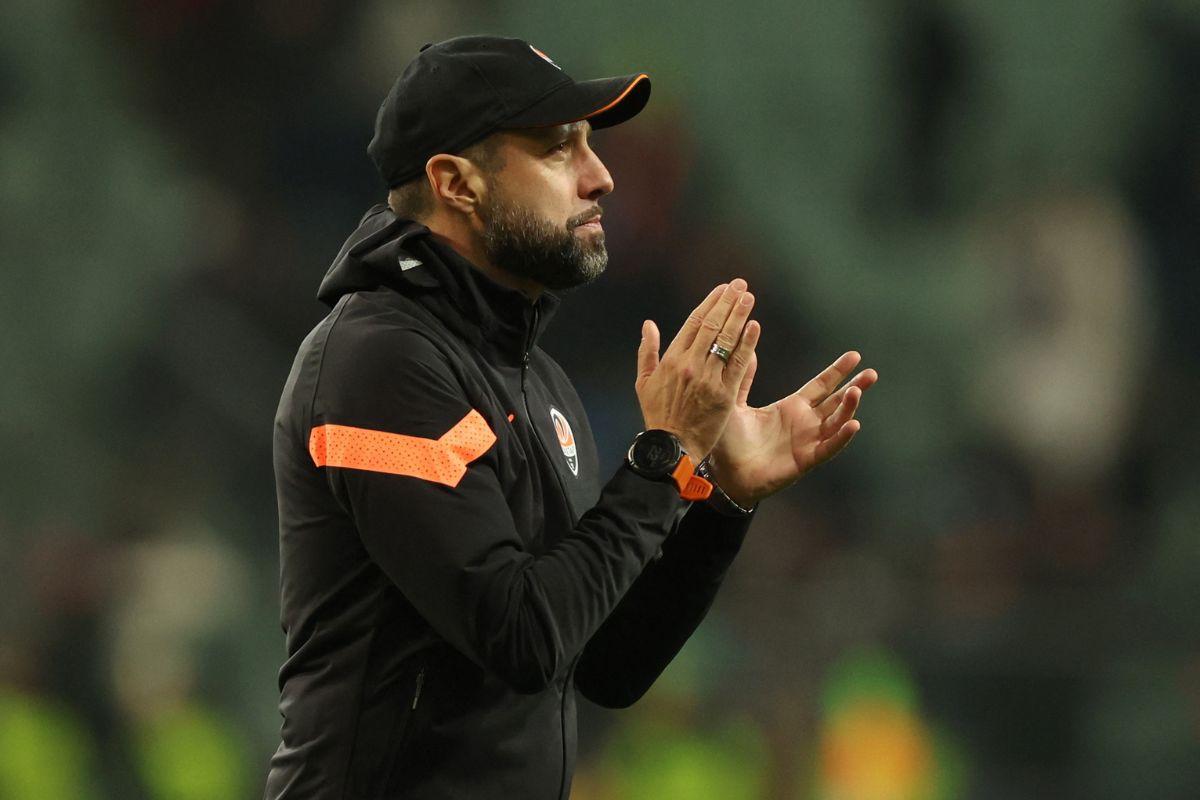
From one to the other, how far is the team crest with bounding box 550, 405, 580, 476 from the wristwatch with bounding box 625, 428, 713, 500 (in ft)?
0.52

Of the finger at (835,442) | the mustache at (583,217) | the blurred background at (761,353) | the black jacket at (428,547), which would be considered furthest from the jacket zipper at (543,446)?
the blurred background at (761,353)

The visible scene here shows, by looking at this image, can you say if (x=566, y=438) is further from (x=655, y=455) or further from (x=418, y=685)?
(x=418, y=685)

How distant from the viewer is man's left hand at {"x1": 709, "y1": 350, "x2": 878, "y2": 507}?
1938 mm

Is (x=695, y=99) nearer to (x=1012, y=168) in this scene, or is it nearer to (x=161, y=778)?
(x=1012, y=168)

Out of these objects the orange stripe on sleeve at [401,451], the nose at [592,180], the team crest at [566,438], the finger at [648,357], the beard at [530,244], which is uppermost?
the nose at [592,180]

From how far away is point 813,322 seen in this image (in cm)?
516

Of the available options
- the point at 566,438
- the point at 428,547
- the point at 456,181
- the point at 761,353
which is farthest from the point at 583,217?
the point at 761,353

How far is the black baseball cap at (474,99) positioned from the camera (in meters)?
1.76

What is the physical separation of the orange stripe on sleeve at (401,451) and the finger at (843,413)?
1.74 feet

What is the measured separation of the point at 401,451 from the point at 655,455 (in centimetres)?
27

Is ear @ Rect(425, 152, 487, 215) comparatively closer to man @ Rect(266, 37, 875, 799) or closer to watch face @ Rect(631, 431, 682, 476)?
man @ Rect(266, 37, 875, 799)

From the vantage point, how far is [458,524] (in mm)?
1544

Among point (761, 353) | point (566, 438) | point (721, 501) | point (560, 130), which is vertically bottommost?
point (761, 353)

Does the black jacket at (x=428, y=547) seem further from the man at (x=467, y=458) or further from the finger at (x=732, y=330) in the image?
the finger at (x=732, y=330)
